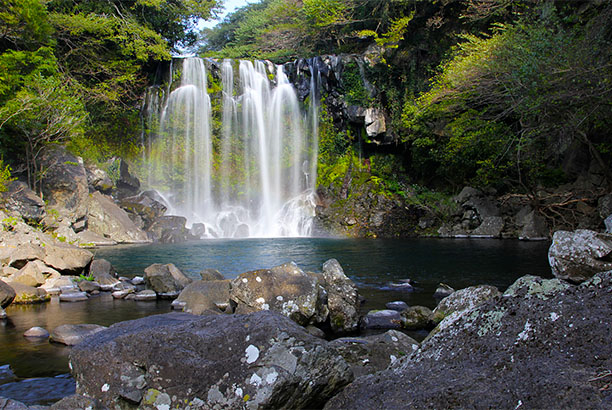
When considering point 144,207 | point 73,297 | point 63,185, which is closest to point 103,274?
point 73,297

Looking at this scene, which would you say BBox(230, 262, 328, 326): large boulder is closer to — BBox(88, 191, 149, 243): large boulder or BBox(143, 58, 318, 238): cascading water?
BBox(88, 191, 149, 243): large boulder

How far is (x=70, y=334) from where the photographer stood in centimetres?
639

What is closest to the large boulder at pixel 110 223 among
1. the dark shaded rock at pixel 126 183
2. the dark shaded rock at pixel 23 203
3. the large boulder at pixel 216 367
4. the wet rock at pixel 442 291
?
the dark shaded rock at pixel 126 183

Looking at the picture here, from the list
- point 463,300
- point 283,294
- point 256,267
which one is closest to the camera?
point 463,300

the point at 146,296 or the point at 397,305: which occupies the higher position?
the point at 397,305

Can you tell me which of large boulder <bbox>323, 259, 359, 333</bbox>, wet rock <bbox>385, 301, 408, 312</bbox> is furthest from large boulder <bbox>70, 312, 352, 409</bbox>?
wet rock <bbox>385, 301, 408, 312</bbox>

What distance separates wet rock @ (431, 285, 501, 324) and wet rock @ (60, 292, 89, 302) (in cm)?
788

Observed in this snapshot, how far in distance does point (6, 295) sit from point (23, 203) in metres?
9.47

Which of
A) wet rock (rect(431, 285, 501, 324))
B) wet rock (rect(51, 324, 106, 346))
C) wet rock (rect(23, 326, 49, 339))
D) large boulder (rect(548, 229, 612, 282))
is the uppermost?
large boulder (rect(548, 229, 612, 282))

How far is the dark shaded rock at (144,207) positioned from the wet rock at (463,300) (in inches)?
806

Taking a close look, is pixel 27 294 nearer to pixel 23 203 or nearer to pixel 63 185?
pixel 23 203

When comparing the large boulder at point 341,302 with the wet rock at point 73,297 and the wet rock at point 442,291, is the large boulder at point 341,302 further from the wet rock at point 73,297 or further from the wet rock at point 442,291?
the wet rock at point 73,297

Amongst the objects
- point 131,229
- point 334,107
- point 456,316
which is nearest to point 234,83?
point 334,107

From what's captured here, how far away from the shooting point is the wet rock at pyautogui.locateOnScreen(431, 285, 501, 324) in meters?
6.40
